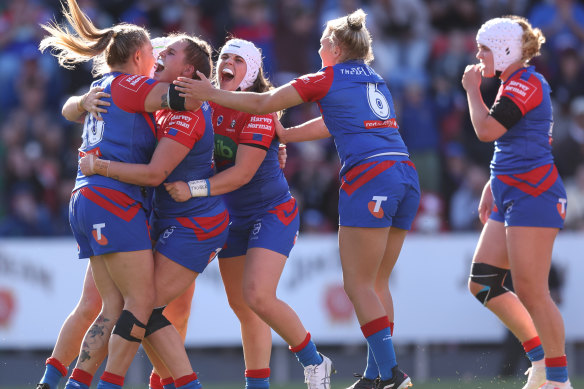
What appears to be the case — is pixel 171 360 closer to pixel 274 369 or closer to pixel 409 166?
pixel 409 166

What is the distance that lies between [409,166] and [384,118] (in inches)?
13.7

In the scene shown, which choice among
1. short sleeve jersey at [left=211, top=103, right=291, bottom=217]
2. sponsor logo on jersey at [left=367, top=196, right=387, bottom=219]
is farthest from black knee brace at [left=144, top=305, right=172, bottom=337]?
sponsor logo on jersey at [left=367, top=196, right=387, bottom=219]

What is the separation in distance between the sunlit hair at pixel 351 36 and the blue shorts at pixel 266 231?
106cm

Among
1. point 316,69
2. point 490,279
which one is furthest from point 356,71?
point 316,69

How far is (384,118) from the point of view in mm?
5816

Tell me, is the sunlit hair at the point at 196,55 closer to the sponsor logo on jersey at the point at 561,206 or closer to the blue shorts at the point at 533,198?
the blue shorts at the point at 533,198

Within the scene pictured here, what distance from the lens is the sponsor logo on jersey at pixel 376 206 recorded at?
5680mm

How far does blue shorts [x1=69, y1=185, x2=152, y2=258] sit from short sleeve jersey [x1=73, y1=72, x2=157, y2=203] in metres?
0.06

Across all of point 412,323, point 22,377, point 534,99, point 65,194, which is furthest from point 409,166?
point 65,194

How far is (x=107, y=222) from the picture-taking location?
5289 millimetres

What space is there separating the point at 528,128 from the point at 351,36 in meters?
1.30

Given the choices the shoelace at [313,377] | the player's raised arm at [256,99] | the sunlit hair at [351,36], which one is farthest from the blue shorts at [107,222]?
the sunlit hair at [351,36]

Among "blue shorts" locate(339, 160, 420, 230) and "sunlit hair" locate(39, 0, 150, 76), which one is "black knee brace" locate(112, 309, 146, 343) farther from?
"sunlit hair" locate(39, 0, 150, 76)

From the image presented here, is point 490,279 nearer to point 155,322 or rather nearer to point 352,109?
point 352,109
